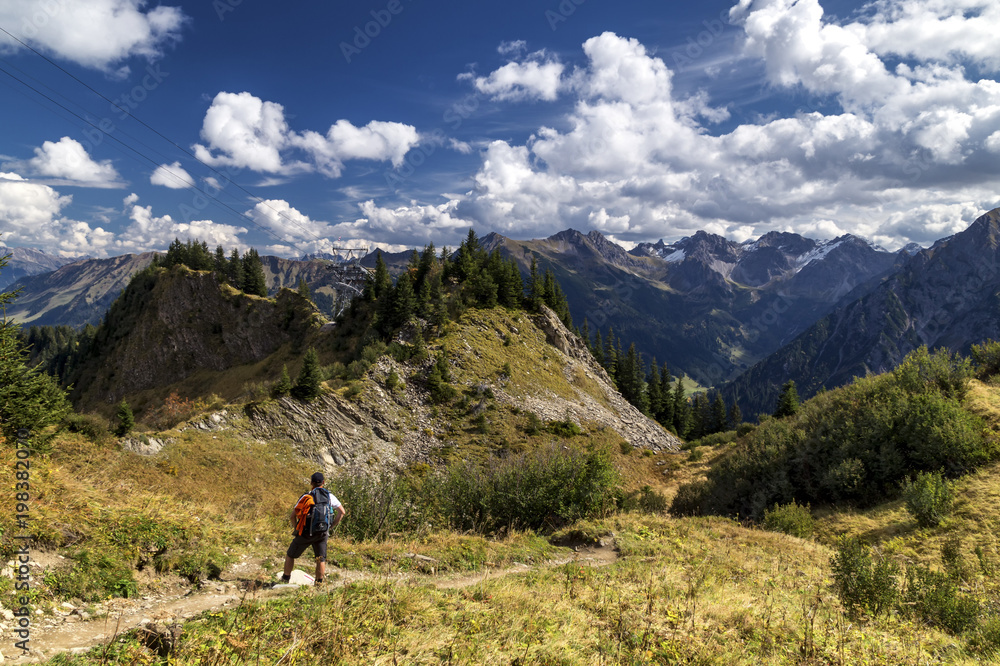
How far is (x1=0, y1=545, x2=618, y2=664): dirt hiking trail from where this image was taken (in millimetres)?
5988

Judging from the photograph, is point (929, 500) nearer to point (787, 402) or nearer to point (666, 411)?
point (787, 402)

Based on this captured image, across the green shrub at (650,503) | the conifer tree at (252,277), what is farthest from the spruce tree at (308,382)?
the conifer tree at (252,277)

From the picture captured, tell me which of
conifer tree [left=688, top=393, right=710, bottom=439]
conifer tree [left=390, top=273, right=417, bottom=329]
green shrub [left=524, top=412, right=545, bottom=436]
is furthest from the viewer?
conifer tree [left=688, top=393, right=710, bottom=439]

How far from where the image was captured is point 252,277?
75500 mm

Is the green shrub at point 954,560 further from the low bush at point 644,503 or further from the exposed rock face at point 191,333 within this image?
the exposed rock face at point 191,333

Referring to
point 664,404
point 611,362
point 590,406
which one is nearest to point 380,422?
point 590,406

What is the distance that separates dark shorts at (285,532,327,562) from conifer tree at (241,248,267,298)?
249 ft

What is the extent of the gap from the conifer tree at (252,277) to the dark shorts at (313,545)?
249 feet

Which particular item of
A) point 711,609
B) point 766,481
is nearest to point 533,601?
point 711,609

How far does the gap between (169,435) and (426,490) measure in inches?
635

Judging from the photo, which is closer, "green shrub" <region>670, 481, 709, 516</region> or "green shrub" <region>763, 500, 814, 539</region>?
"green shrub" <region>763, 500, 814, 539</region>

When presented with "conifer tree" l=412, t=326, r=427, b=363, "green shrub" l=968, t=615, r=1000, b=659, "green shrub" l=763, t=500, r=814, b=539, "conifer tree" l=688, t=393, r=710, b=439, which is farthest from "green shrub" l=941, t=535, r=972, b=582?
"conifer tree" l=688, t=393, r=710, b=439

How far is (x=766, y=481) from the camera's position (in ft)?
66.1

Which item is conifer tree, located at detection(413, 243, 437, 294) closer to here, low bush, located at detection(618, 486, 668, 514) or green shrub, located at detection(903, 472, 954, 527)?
low bush, located at detection(618, 486, 668, 514)
